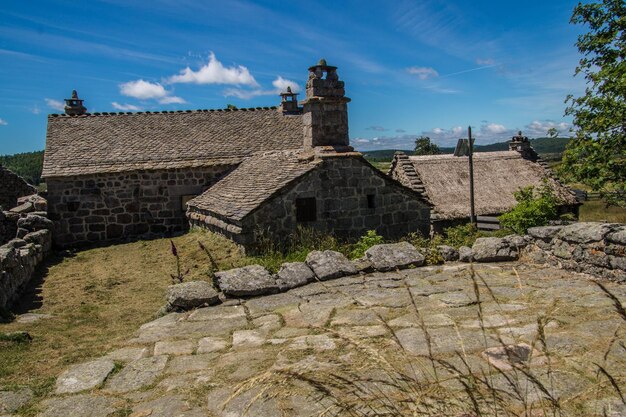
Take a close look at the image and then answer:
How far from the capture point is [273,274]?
725cm

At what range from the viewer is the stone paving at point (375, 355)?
2.91 m

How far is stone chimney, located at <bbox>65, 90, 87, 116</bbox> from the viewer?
2220 centimetres

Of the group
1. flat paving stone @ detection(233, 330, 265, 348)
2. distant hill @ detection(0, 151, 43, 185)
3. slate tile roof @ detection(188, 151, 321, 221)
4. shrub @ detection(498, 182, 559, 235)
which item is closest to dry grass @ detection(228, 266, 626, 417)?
flat paving stone @ detection(233, 330, 265, 348)

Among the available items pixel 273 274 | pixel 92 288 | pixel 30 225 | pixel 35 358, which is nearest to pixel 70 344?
pixel 35 358

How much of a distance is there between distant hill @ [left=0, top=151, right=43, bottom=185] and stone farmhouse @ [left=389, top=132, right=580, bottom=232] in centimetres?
3992

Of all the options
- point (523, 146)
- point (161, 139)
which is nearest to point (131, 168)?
point (161, 139)

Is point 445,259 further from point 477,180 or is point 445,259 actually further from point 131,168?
point 477,180

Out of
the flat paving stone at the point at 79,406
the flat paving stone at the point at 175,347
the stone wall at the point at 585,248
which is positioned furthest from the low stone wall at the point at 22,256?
the stone wall at the point at 585,248

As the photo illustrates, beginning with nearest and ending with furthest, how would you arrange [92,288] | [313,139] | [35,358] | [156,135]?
[35,358]
[92,288]
[313,139]
[156,135]

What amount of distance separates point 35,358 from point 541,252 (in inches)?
266

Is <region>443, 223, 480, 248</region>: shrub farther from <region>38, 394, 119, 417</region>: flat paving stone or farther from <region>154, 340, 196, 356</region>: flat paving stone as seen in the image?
<region>38, 394, 119, 417</region>: flat paving stone

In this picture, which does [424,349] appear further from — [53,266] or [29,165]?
[29,165]

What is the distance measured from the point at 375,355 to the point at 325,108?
11128mm

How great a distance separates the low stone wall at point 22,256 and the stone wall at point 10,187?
6785mm
